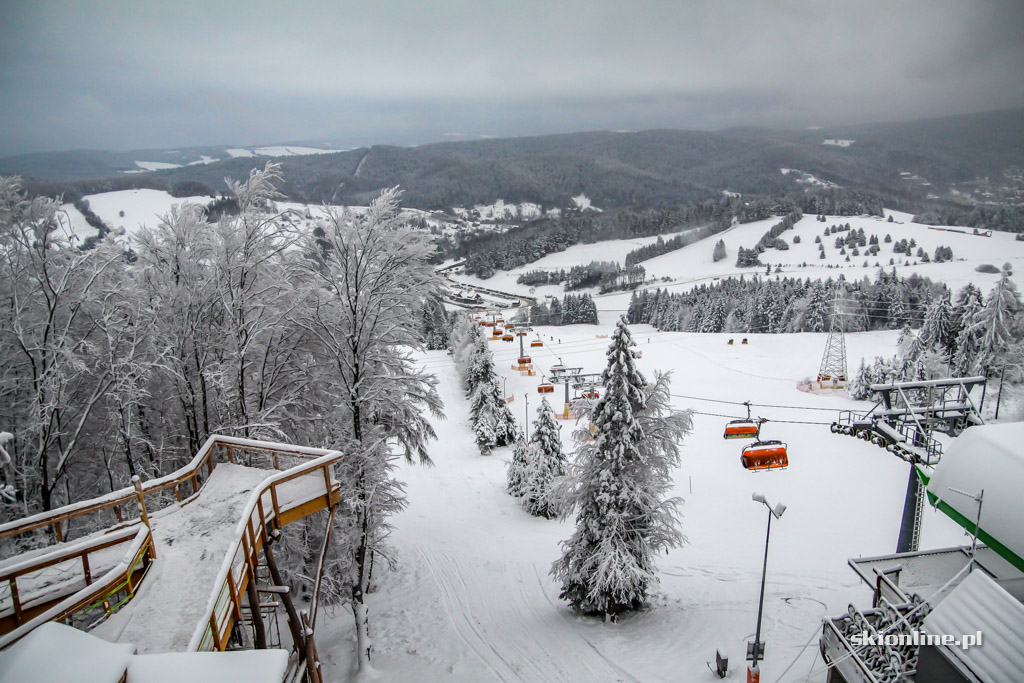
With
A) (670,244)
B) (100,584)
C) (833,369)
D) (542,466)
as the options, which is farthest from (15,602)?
(670,244)

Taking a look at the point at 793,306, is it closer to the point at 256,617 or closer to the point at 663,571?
the point at 663,571

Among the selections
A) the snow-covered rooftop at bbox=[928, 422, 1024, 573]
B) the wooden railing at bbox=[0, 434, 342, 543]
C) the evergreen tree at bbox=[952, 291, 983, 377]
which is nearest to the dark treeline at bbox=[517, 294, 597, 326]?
the evergreen tree at bbox=[952, 291, 983, 377]

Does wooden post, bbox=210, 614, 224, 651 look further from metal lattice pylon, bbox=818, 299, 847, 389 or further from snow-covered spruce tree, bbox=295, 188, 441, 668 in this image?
metal lattice pylon, bbox=818, 299, 847, 389

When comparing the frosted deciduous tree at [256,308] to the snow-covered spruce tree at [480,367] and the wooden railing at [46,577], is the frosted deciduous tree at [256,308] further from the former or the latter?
the snow-covered spruce tree at [480,367]

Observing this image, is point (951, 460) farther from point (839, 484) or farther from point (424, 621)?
point (839, 484)

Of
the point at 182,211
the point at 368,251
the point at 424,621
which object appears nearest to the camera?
the point at 368,251

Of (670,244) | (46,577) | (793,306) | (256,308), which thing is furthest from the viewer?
(670,244)

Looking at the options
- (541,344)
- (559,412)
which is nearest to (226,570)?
(559,412)
